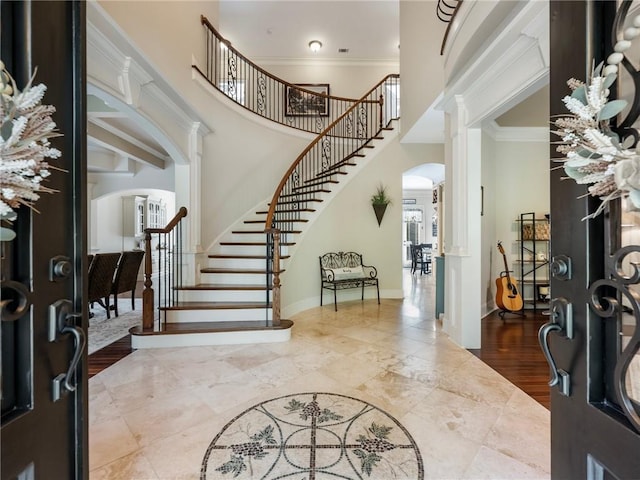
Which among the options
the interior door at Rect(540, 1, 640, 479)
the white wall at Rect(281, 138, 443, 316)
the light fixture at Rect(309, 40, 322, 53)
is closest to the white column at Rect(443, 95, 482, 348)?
the white wall at Rect(281, 138, 443, 316)

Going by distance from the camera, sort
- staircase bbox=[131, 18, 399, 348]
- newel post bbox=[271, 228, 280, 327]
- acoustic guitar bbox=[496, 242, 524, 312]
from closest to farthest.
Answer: staircase bbox=[131, 18, 399, 348] → newel post bbox=[271, 228, 280, 327] → acoustic guitar bbox=[496, 242, 524, 312]

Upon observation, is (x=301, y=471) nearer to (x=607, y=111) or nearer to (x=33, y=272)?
(x=33, y=272)

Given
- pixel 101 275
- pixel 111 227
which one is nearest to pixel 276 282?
pixel 101 275

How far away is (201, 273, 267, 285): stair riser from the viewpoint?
13.3ft

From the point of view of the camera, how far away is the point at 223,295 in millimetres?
3773

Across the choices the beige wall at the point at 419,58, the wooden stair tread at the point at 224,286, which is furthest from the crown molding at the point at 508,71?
the wooden stair tread at the point at 224,286

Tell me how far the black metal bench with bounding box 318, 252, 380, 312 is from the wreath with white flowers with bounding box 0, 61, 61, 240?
13.7 ft

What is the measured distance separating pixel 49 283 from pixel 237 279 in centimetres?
346

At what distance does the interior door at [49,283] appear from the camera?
62 centimetres

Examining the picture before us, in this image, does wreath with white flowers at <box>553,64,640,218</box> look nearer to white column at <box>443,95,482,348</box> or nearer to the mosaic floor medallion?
the mosaic floor medallion

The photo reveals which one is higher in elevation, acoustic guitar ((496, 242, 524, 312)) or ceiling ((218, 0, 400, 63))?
ceiling ((218, 0, 400, 63))

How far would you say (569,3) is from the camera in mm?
733

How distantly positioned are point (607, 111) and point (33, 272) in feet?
4.29

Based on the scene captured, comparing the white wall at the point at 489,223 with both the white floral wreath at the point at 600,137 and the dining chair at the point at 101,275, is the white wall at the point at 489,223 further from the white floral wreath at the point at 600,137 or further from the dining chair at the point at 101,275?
the dining chair at the point at 101,275
